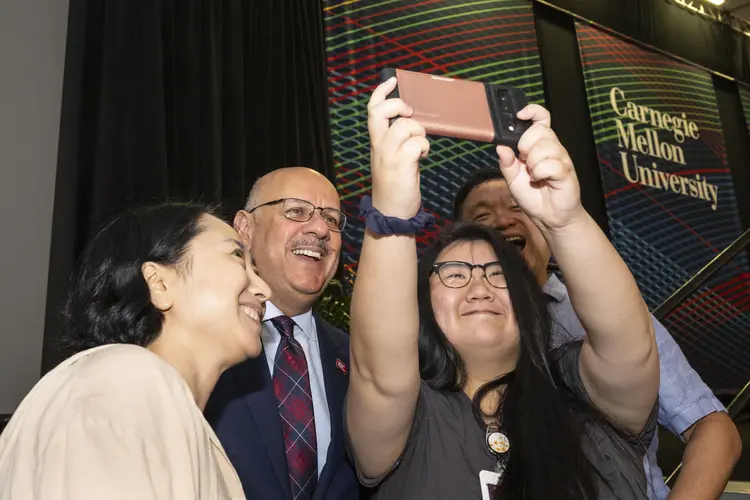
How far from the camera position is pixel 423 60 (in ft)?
16.2

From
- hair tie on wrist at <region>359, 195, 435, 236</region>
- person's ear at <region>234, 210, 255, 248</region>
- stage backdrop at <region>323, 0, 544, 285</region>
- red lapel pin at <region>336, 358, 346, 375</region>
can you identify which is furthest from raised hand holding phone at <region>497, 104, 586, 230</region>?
stage backdrop at <region>323, 0, 544, 285</region>

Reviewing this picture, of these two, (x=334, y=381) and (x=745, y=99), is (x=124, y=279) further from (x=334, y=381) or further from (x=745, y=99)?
(x=745, y=99)

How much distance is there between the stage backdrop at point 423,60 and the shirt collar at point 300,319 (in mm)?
1856

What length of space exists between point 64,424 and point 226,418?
0.79m

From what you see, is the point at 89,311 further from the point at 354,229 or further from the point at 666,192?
the point at 666,192

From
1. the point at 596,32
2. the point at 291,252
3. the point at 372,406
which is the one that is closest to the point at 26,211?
the point at 291,252

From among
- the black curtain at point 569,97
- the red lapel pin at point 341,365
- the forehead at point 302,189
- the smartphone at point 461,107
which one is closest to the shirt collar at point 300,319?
the red lapel pin at point 341,365

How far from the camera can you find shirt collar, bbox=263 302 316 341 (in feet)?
6.98

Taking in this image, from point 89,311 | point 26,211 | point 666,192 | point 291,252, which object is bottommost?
point 89,311

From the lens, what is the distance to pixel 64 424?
97 cm

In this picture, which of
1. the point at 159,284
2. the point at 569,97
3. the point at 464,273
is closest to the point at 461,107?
the point at 464,273

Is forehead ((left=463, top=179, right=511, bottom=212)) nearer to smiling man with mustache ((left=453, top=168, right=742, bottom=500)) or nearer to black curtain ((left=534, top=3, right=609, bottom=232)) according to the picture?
smiling man with mustache ((left=453, top=168, right=742, bottom=500))

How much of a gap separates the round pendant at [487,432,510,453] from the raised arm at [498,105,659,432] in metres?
0.23

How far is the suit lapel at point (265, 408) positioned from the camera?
5.61 ft
